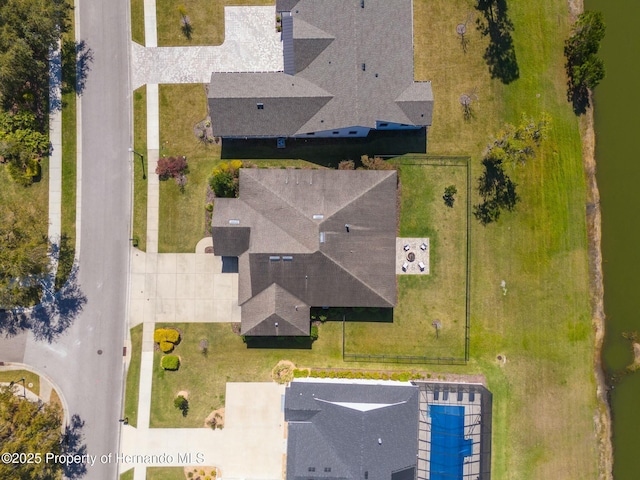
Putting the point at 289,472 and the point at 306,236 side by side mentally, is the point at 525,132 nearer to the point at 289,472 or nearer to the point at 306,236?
the point at 306,236

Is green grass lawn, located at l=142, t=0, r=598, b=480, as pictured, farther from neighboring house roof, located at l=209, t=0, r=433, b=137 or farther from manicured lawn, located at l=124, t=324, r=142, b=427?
neighboring house roof, located at l=209, t=0, r=433, b=137

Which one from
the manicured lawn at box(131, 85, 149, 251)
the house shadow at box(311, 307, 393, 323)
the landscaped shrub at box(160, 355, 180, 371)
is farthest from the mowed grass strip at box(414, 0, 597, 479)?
the landscaped shrub at box(160, 355, 180, 371)

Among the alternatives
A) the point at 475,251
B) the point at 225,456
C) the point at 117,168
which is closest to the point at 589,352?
the point at 475,251

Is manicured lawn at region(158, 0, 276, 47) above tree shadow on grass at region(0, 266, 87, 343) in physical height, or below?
above

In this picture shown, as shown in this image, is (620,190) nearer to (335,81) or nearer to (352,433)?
(335,81)

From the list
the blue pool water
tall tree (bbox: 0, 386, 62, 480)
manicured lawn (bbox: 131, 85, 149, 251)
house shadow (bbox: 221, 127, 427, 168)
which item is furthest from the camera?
manicured lawn (bbox: 131, 85, 149, 251)

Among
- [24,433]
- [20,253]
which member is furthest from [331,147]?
[24,433]

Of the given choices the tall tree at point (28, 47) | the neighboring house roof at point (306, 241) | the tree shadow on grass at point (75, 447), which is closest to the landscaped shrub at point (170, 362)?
the neighboring house roof at point (306, 241)
